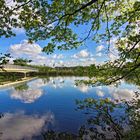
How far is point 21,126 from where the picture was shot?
24703 millimetres

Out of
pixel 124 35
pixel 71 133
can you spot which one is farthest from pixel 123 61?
pixel 71 133

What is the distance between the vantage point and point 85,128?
859 inches

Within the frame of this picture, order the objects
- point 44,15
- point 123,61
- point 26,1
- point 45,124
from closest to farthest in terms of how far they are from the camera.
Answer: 1. point 26,1
2. point 44,15
3. point 123,61
4. point 45,124

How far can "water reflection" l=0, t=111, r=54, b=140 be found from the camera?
20.7m

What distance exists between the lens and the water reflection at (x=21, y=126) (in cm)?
2068

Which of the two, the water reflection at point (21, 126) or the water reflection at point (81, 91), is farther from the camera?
the water reflection at point (81, 91)

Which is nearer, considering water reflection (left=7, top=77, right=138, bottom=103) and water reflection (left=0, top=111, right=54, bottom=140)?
water reflection (left=0, top=111, right=54, bottom=140)

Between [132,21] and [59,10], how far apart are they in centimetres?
412

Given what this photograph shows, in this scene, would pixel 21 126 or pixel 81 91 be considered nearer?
pixel 21 126

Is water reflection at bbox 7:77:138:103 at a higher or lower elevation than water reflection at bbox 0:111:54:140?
higher

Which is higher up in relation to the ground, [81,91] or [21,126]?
[81,91]

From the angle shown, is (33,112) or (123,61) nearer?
(123,61)

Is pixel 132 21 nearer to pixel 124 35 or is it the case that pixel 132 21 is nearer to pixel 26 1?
pixel 124 35

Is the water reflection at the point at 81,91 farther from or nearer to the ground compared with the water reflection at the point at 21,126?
farther from the ground
